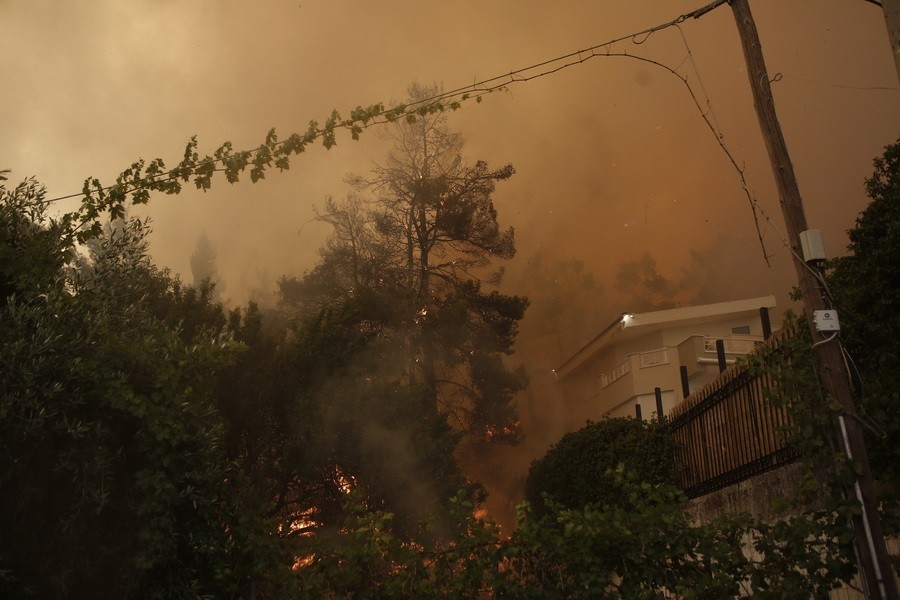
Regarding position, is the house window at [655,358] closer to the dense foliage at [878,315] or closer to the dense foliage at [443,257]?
the dense foliage at [443,257]

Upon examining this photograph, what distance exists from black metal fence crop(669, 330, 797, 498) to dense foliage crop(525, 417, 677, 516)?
69 centimetres

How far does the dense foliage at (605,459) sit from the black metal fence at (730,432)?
0.69 m

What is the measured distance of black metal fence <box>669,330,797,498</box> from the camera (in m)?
8.51

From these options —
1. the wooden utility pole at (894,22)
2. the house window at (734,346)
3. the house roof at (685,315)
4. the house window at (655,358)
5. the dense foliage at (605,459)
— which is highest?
the house roof at (685,315)

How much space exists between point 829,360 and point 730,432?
4594 mm

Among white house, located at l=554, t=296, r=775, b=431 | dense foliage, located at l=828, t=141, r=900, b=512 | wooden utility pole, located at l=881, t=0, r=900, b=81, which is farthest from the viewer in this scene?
white house, located at l=554, t=296, r=775, b=431

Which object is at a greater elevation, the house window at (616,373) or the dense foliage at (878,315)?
the house window at (616,373)

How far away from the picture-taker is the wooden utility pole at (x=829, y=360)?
526 cm

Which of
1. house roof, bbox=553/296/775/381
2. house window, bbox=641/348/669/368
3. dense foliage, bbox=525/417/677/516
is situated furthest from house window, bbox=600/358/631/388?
dense foliage, bbox=525/417/677/516

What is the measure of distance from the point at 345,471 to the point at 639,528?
11.6 meters

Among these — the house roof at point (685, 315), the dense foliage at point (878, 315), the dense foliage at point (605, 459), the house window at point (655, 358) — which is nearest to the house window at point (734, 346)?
the house window at point (655, 358)

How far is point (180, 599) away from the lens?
6125mm

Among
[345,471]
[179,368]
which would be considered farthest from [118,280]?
[345,471]

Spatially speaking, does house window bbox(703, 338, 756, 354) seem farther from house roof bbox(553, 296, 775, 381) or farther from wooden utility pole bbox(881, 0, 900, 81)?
wooden utility pole bbox(881, 0, 900, 81)
